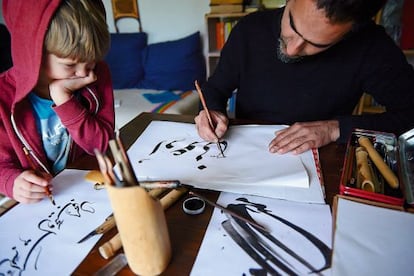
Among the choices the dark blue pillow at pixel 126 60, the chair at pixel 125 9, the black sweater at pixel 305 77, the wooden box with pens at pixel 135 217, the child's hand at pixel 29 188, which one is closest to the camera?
the wooden box with pens at pixel 135 217

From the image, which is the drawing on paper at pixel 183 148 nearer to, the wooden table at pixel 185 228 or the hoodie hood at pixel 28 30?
the wooden table at pixel 185 228

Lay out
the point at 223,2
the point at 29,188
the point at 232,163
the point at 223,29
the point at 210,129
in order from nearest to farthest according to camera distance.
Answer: the point at 29,188, the point at 232,163, the point at 210,129, the point at 223,2, the point at 223,29

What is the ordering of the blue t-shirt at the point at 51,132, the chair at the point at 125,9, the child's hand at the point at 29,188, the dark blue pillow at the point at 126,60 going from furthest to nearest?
the chair at the point at 125,9, the dark blue pillow at the point at 126,60, the blue t-shirt at the point at 51,132, the child's hand at the point at 29,188

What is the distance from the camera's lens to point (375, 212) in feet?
1.47

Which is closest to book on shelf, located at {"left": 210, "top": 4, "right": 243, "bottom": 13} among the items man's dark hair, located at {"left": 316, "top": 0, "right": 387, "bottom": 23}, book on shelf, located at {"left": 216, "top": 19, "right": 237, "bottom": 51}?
book on shelf, located at {"left": 216, "top": 19, "right": 237, "bottom": 51}

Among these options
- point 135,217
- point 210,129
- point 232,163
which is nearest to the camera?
point 135,217

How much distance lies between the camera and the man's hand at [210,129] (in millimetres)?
773

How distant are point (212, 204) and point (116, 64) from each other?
227cm

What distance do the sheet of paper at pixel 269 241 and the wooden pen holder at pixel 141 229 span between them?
6 centimetres

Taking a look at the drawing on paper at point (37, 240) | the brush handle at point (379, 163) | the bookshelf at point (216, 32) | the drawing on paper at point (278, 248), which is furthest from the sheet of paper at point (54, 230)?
the bookshelf at point (216, 32)

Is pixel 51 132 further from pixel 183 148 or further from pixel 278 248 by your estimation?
pixel 278 248

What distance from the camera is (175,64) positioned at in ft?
8.04

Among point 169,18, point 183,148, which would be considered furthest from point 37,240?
point 169,18

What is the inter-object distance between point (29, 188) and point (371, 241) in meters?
0.59
